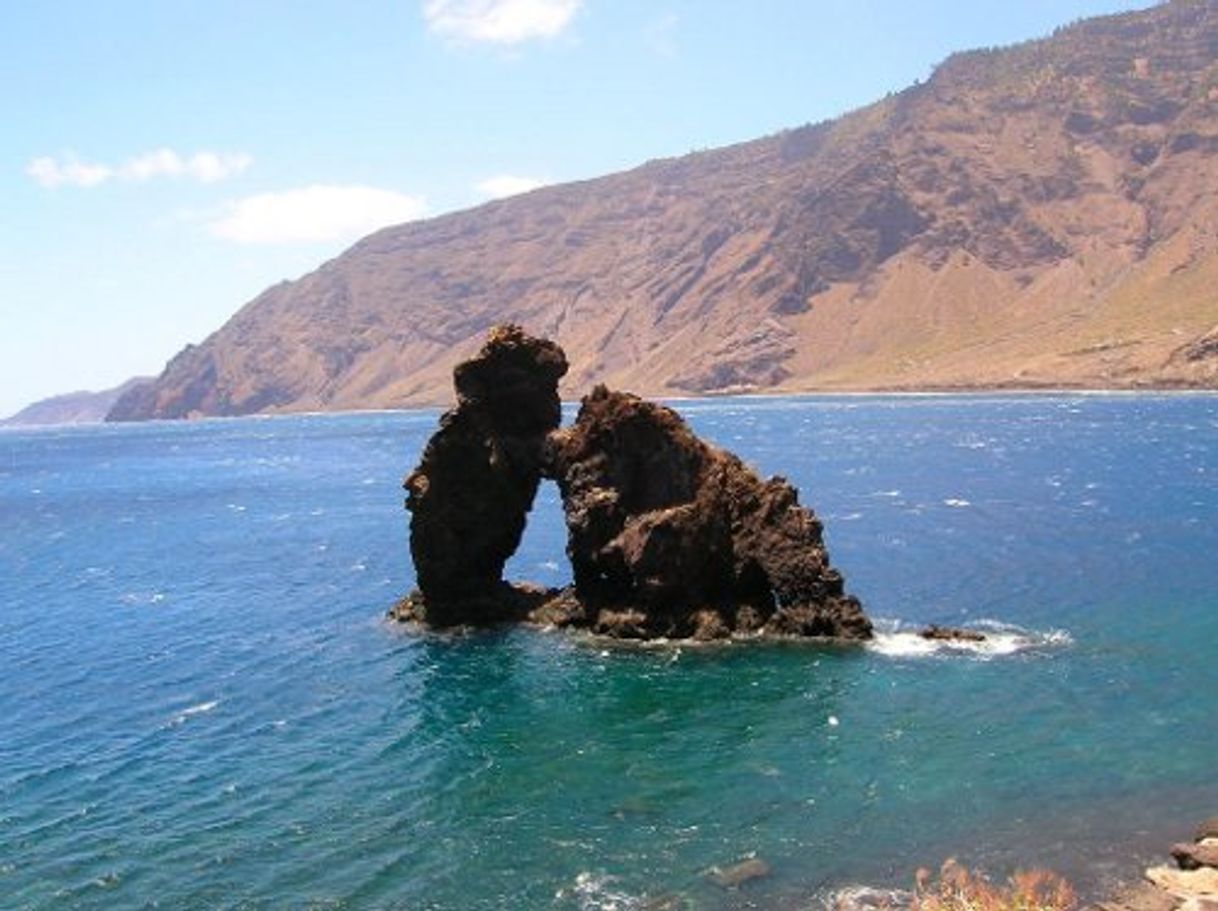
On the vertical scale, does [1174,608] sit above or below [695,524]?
below

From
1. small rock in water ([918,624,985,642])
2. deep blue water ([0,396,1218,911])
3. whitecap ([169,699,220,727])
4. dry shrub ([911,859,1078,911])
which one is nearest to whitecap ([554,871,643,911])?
deep blue water ([0,396,1218,911])

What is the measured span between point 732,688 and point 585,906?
70.4 ft

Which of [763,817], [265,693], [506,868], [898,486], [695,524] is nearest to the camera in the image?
[506,868]

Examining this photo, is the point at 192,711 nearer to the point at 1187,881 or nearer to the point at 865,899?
the point at 865,899

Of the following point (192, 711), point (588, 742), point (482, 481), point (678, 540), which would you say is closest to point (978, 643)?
point (678, 540)

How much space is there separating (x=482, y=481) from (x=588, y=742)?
26.1 m

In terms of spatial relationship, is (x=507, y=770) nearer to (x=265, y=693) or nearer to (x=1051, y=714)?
(x=265, y=693)

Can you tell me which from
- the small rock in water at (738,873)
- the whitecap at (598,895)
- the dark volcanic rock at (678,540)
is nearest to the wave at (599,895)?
the whitecap at (598,895)

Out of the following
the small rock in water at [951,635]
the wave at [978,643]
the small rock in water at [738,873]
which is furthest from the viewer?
the small rock in water at [951,635]

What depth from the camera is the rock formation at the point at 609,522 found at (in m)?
64.8

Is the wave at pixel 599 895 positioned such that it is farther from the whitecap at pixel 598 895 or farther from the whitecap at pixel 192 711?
the whitecap at pixel 192 711

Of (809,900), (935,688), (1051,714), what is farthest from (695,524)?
(809,900)

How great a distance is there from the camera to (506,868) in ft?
124

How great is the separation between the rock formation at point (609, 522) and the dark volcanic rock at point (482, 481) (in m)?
0.08
